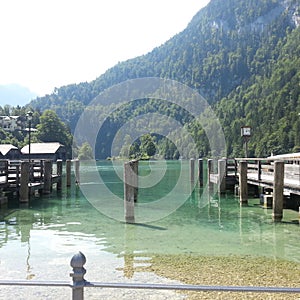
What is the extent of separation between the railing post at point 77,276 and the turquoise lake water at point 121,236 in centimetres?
436

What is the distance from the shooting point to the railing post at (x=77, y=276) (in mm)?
3607

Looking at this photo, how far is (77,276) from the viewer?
3.63 m

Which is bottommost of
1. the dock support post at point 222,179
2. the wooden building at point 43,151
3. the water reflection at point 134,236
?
the water reflection at point 134,236

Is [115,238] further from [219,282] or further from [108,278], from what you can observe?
[219,282]

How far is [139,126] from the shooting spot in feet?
421

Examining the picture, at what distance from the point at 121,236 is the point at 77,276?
403 inches

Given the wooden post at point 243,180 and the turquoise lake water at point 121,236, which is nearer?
the turquoise lake water at point 121,236

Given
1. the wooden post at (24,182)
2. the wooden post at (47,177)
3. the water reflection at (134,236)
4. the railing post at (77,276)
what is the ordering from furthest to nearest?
the wooden post at (47,177) < the wooden post at (24,182) < the water reflection at (134,236) < the railing post at (77,276)

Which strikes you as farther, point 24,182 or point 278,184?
point 24,182

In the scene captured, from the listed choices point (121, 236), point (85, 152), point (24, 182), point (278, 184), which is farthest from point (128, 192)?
point (85, 152)

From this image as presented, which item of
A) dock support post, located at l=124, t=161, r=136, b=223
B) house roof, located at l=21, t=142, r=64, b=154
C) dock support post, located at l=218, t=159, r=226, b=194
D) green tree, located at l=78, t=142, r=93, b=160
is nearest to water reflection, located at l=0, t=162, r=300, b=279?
dock support post, located at l=124, t=161, r=136, b=223

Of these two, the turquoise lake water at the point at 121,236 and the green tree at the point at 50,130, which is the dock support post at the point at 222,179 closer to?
the turquoise lake water at the point at 121,236

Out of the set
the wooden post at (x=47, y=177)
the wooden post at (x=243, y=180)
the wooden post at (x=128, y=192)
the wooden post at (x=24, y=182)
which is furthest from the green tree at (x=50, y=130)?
the wooden post at (x=128, y=192)

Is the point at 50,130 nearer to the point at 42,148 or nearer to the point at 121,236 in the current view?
the point at 42,148
